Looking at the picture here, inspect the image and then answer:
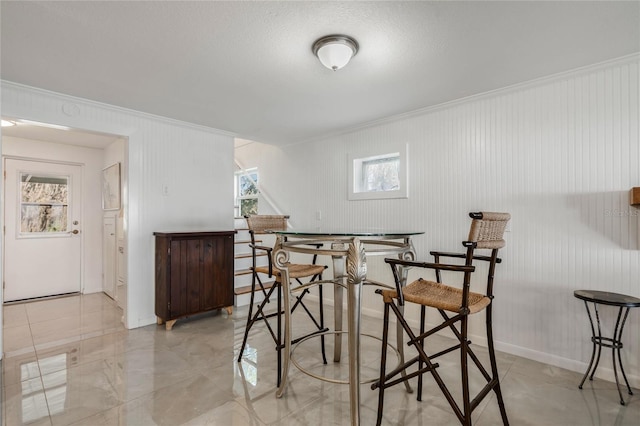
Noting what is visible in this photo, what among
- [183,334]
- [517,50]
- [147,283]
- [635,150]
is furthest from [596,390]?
[147,283]

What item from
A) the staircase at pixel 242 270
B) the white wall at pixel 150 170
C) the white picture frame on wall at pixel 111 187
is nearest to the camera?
the white wall at pixel 150 170

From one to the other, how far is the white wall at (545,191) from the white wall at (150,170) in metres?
2.35

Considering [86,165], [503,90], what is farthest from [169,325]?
[503,90]

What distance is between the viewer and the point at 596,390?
2.07m

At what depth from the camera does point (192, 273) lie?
131 inches

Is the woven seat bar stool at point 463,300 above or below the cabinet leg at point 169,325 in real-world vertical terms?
above

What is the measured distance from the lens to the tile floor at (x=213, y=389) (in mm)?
1770

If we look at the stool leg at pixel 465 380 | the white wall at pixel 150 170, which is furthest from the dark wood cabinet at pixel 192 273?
the stool leg at pixel 465 380

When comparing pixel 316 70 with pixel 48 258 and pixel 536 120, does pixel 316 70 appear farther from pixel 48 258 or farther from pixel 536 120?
pixel 48 258

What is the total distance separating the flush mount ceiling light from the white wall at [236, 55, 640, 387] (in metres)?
1.51

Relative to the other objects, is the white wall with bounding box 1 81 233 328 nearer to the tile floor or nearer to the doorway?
the tile floor

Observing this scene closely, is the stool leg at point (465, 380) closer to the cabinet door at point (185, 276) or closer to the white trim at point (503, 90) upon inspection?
the white trim at point (503, 90)

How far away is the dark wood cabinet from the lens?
3188mm

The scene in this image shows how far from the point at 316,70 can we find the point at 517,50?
54.8 inches
